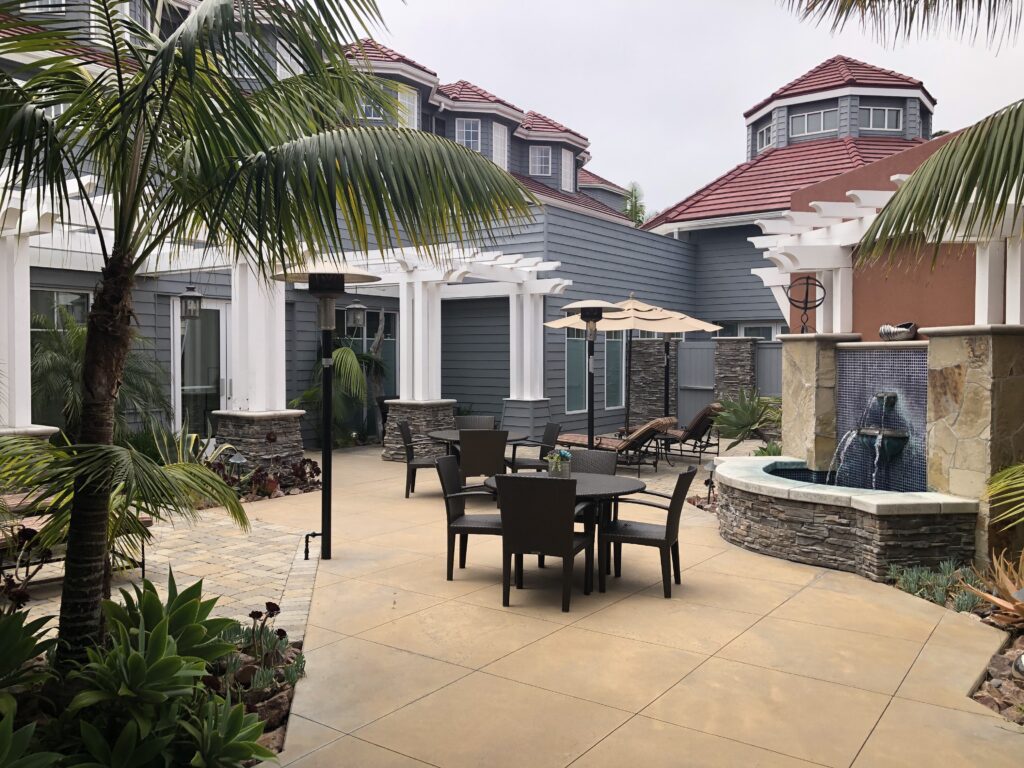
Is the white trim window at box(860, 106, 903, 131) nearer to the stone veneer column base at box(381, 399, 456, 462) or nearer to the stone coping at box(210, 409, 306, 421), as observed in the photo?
the stone veneer column base at box(381, 399, 456, 462)

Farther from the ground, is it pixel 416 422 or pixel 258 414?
pixel 258 414

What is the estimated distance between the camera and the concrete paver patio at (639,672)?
340cm

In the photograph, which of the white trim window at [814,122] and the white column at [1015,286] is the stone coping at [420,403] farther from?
the white trim window at [814,122]

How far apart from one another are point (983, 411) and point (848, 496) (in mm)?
1119

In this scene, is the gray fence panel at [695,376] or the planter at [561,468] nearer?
the planter at [561,468]

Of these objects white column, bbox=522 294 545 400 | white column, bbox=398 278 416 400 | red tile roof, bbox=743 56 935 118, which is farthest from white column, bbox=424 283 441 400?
red tile roof, bbox=743 56 935 118

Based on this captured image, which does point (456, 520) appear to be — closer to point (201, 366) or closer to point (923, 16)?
point (923, 16)

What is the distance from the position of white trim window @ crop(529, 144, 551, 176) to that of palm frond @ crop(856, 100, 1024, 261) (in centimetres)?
1810

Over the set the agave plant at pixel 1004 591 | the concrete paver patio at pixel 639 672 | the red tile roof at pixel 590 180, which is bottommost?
the concrete paver patio at pixel 639 672

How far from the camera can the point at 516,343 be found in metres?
13.8

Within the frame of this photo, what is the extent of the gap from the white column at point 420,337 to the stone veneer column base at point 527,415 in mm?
1713

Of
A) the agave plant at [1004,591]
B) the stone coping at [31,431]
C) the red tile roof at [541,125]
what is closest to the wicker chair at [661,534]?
the agave plant at [1004,591]

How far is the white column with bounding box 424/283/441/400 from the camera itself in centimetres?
1293

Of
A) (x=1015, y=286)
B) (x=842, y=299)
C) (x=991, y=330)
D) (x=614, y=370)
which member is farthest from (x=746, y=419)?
(x=991, y=330)
